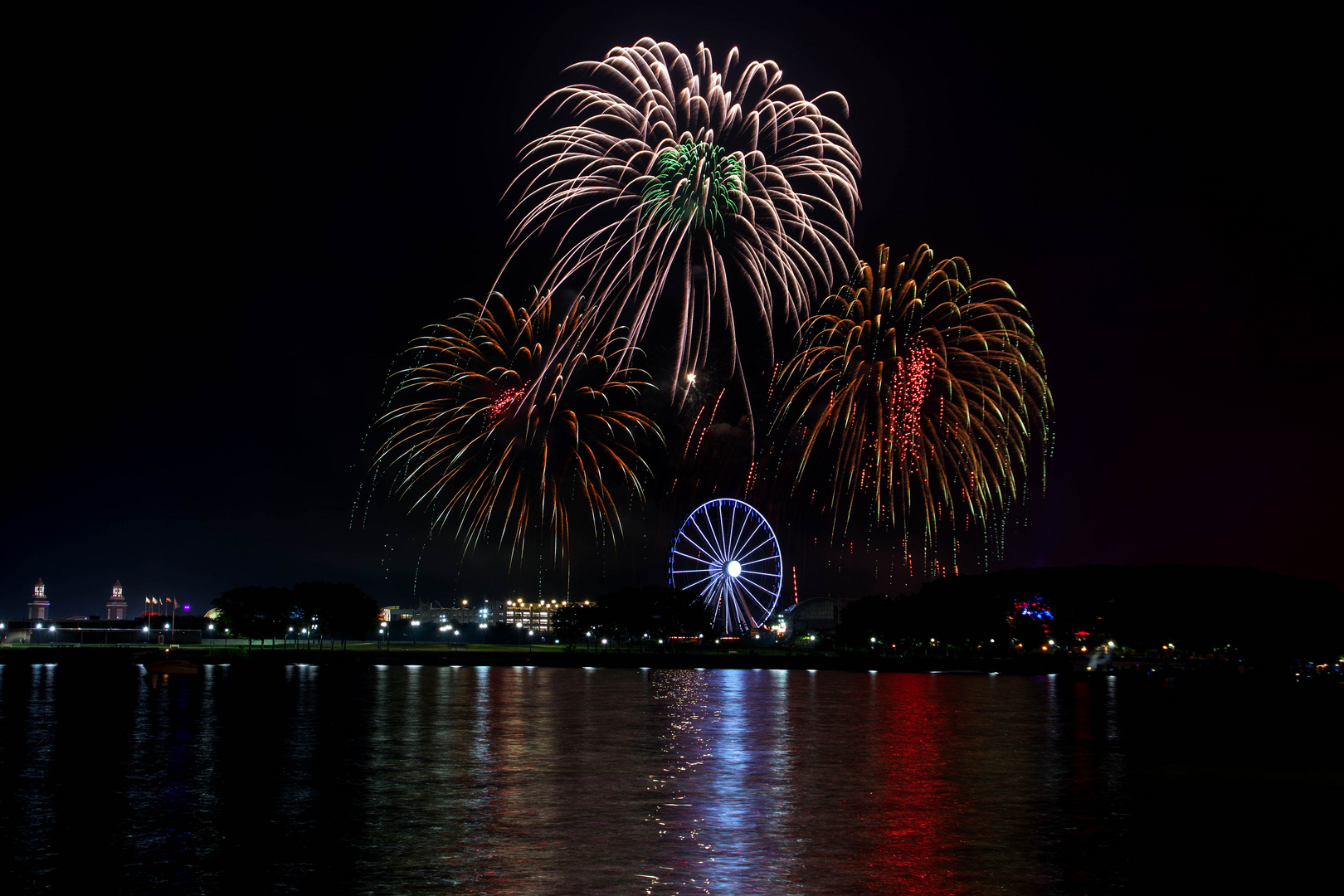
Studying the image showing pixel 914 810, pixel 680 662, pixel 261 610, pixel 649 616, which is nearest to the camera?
pixel 914 810

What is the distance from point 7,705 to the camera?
53.1m

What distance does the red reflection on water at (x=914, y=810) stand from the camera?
1639 centimetres

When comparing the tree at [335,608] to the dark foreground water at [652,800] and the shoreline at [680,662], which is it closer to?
the shoreline at [680,662]

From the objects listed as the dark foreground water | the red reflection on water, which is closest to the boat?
the dark foreground water

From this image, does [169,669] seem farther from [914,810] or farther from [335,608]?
[914,810]

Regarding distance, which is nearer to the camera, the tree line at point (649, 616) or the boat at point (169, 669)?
the boat at point (169, 669)

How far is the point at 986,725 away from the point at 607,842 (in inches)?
1127

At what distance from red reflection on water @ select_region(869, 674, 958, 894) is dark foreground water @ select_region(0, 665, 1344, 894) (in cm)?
10

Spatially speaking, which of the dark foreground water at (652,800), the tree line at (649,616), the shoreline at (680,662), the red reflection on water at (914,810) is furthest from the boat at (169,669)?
the tree line at (649,616)

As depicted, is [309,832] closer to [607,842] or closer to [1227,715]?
[607,842]

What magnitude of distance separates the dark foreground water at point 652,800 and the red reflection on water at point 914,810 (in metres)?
0.10

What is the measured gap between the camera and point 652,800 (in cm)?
2306

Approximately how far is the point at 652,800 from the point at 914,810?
5509 millimetres

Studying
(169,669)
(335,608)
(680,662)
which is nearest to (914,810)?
(169,669)
